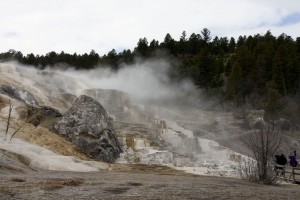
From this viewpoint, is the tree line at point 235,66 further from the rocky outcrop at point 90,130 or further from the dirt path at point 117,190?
the dirt path at point 117,190

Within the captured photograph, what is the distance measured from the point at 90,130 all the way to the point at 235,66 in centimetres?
4033

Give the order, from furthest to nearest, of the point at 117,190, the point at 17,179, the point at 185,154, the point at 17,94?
the point at 17,94 → the point at 185,154 → the point at 17,179 → the point at 117,190

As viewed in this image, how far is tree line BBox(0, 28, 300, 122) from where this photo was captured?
6228 centimetres


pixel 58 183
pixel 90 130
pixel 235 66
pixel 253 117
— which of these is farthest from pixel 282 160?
pixel 235 66

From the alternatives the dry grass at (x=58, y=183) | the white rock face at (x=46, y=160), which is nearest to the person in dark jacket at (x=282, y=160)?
the white rock face at (x=46, y=160)

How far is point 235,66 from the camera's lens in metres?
66.1

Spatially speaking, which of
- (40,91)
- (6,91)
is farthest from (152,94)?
(6,91)

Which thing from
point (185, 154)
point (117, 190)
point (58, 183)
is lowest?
point (185, 154)

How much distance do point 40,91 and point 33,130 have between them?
17.0 metres

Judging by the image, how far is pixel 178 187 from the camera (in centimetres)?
1477

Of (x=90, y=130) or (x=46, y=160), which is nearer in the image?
(x=46, y=160)

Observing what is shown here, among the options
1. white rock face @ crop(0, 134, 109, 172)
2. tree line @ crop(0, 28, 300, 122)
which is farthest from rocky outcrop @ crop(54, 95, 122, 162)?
tree line @ crop(0, 28, 300, 122)

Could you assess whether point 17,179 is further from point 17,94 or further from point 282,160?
point 17,94

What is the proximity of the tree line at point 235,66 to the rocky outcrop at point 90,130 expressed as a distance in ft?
86.6
